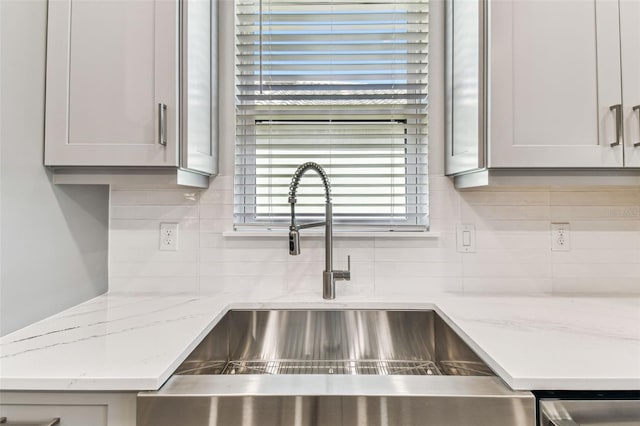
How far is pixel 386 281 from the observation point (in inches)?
54.5

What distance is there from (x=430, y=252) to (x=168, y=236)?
3.47ft

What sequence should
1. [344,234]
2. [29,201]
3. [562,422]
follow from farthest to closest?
1. [344,234]
2. [29,201]
3. [562,422]

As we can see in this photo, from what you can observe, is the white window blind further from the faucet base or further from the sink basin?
the sink basin

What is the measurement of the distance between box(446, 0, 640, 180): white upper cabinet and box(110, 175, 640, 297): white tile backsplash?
1.09 feet

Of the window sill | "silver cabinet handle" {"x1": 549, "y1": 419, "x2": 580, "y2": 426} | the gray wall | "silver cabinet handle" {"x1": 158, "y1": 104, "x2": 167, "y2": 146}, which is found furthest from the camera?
the window sill

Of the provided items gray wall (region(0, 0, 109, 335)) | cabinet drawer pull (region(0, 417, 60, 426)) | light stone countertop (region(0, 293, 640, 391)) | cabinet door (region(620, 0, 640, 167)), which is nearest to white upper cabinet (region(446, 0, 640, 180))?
cabinet door (region(620, 0, 640, 167))

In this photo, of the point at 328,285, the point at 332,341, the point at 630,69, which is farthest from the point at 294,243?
the point at 630,69

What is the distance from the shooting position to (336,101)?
142 cm

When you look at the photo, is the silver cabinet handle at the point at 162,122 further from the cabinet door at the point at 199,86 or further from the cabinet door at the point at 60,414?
the cabinet door at the point at 60,414

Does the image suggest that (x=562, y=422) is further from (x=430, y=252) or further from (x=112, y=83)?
(x=112, y=83)

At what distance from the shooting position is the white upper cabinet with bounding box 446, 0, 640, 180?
1.07 meters

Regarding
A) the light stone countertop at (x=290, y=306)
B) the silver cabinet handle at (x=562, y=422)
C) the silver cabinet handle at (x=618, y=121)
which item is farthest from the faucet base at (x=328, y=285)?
the silver cabinet handle at (x=618, y=121)

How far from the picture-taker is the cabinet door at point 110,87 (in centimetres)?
105

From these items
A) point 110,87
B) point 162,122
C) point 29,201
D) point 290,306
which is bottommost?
point 290,306
